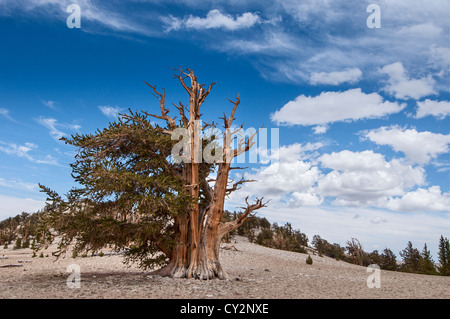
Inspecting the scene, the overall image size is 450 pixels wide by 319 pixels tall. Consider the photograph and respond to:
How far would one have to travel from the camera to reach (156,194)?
11.1 meters

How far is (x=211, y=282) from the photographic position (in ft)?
35.0

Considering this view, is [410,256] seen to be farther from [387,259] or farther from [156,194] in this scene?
[156,194]

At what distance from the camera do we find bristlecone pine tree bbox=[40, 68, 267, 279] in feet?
34.9

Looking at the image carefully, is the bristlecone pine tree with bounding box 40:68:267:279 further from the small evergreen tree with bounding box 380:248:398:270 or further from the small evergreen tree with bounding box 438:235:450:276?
the small evergreen tree with bounding box 380:248:398:270

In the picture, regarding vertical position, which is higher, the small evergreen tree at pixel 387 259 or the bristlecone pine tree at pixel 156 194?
the bristlecone pine tree at pixel 156 194

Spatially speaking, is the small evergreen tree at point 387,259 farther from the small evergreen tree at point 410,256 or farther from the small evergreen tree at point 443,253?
the small evergreen tree at point 443,253

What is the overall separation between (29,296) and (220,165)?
7.33m

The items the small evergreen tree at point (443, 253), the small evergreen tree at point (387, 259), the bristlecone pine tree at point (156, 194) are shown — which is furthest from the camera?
the small evergreen tree at point (387, 259)

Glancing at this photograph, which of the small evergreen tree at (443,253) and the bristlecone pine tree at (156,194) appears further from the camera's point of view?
the small evergreen tree at (443,253)

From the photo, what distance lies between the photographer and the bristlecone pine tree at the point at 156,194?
34.9 feet

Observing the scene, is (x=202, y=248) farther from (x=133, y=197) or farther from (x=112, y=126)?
(x=112, y=126)

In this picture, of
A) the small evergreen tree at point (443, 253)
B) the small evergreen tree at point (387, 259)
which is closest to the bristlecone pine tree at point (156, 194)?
the small evergreen tree at point (443, 253)

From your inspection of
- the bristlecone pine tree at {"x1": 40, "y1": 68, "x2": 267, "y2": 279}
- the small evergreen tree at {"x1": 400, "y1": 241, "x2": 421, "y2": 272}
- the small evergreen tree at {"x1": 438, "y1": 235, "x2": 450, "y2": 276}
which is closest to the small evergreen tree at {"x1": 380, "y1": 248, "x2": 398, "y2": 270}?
the small evergreen tree at {"x1": 400, "y1": 241, "x2": 421, "y2": 272}
